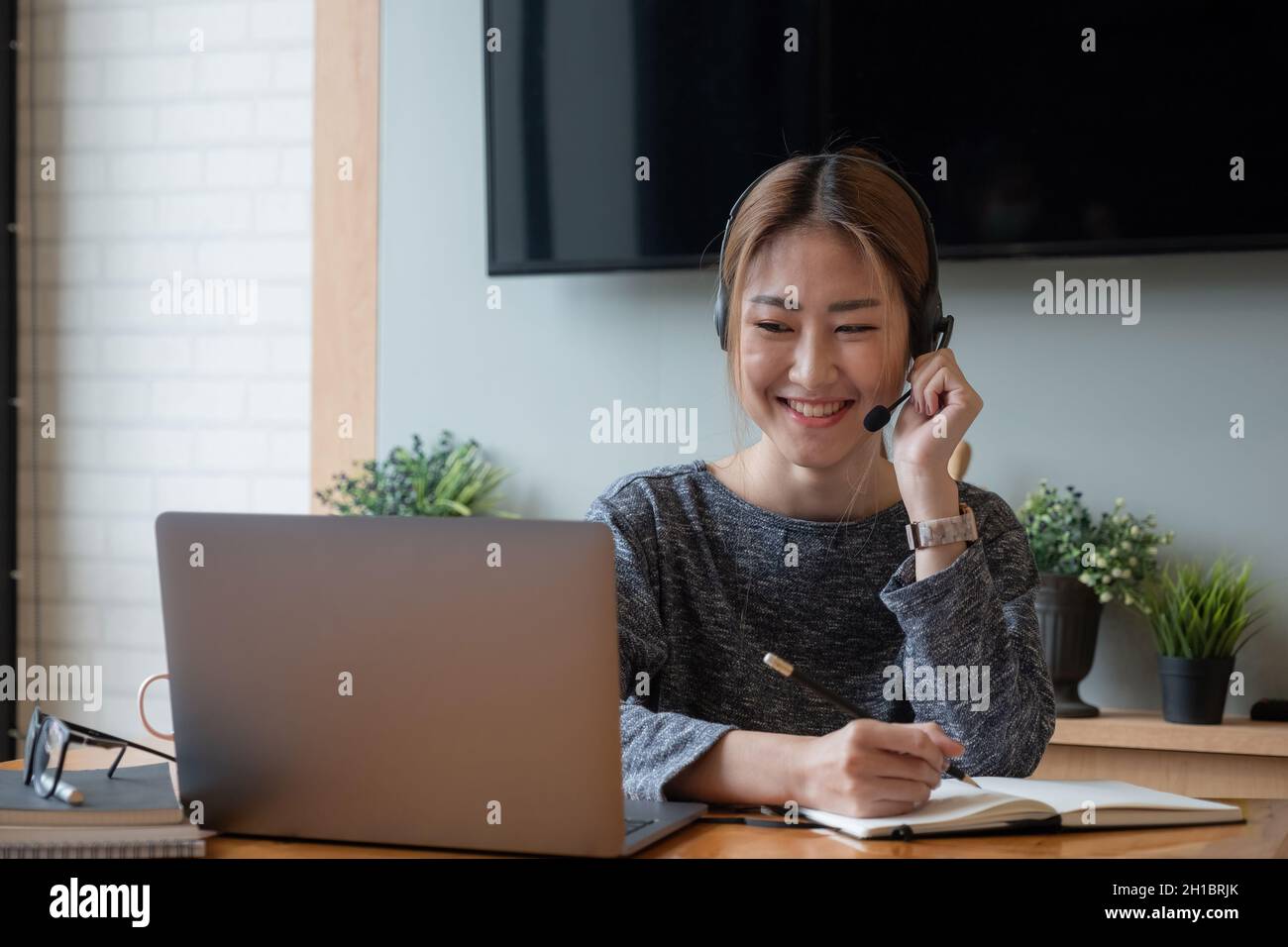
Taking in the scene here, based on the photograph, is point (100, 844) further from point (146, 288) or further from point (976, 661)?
point (146, 288)

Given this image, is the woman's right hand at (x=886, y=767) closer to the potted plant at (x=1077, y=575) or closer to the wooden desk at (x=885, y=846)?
the wooden desk at (x=885, y=846)

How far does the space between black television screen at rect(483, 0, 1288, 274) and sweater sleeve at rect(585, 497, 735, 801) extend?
123 cm

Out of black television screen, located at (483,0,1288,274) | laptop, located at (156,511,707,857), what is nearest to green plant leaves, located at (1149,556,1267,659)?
black television screen, located at (483,0,1288,274)

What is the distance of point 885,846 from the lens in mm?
929

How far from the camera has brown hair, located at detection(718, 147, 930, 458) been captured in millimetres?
1384

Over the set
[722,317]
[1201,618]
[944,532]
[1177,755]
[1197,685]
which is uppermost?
[722,317]

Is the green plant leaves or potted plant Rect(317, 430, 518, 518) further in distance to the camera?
potted plant Rect(317, 430, 518, 518)

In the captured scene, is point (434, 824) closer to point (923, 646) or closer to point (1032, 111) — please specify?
point (923, 646)

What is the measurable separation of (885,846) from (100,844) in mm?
528

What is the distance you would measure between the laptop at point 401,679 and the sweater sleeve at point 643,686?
0.14m

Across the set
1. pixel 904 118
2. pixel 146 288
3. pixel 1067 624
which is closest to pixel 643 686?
pixel 1067 624

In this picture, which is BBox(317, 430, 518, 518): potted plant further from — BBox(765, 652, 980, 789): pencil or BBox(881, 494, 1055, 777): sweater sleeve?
BBox(765, 652, 980, 789): pencil

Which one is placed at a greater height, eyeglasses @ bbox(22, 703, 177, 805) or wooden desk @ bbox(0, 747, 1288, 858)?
eyeglasses @ bbox(22, 703, 177, 805)

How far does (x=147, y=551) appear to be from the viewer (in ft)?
9.79
